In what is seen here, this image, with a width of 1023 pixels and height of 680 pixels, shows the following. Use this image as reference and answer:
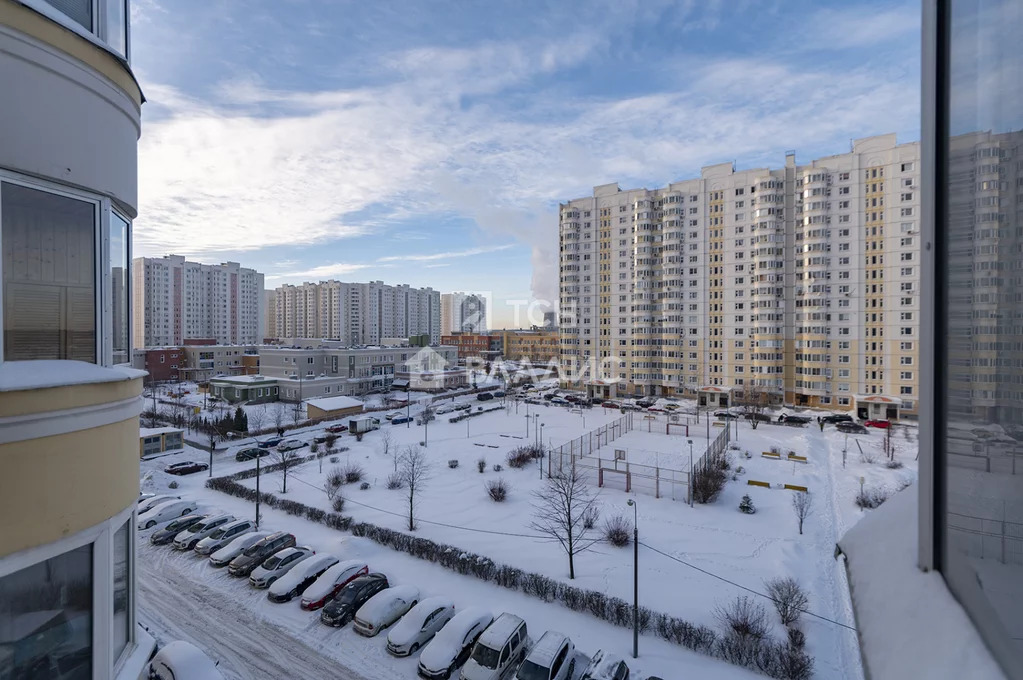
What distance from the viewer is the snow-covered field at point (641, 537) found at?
765cm

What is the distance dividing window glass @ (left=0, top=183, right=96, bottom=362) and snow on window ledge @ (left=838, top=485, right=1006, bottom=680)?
245 cm

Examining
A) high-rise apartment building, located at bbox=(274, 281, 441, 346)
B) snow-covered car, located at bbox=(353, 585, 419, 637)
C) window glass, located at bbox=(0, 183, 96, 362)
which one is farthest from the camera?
high-rise apartment building, located at bbox=(274, 281, 441, 346)

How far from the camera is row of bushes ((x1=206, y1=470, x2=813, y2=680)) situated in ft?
22.0

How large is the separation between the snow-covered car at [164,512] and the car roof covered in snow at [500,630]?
377 inches

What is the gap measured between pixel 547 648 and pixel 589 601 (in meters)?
1.71

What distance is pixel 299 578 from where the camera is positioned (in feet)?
29.0

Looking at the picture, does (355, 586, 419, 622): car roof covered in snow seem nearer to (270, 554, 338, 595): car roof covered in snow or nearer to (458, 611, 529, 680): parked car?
(270, 554, 338, 595): car roof covered in snow

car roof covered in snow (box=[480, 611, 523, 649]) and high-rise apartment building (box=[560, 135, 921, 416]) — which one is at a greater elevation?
high-rise apartment building (box=[560, 135, 921, 416])

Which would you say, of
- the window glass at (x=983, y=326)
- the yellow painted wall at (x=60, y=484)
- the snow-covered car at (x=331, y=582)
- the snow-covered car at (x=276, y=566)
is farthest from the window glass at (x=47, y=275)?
the snow-covered car at (x=276, y=566)

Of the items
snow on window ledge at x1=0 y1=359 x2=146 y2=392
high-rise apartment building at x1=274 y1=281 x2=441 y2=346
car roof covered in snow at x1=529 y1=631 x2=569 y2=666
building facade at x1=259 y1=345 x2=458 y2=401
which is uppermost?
high-rise apartment building at x1=274 y1=281 x2=441 y2=346

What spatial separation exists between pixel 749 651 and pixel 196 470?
57.9ft

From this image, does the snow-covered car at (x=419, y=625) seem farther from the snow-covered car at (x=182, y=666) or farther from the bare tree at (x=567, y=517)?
the bare tree at (x=567, y=517)

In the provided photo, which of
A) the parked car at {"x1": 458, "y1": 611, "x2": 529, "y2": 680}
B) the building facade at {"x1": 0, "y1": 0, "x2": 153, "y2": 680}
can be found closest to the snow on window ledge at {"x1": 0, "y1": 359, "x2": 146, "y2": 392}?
the building facade at {"x1": 0, "y1": 0, "x2": 153, "y2": 680}

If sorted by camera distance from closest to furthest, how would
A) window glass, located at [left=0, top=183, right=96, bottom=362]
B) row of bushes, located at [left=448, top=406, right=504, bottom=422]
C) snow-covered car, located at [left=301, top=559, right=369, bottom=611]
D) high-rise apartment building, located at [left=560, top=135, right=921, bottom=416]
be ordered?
window glass, located at [left=0, top=183, right=96, bottom=362] < snow-covered car, located at [left=301, top=559, right=369, bottom=611] < row of bushes, located at [left=448, top=406, right=504, bottom=422] < high-rise apartment building, located at [left=560, top=135, right=921, bottom=416]
